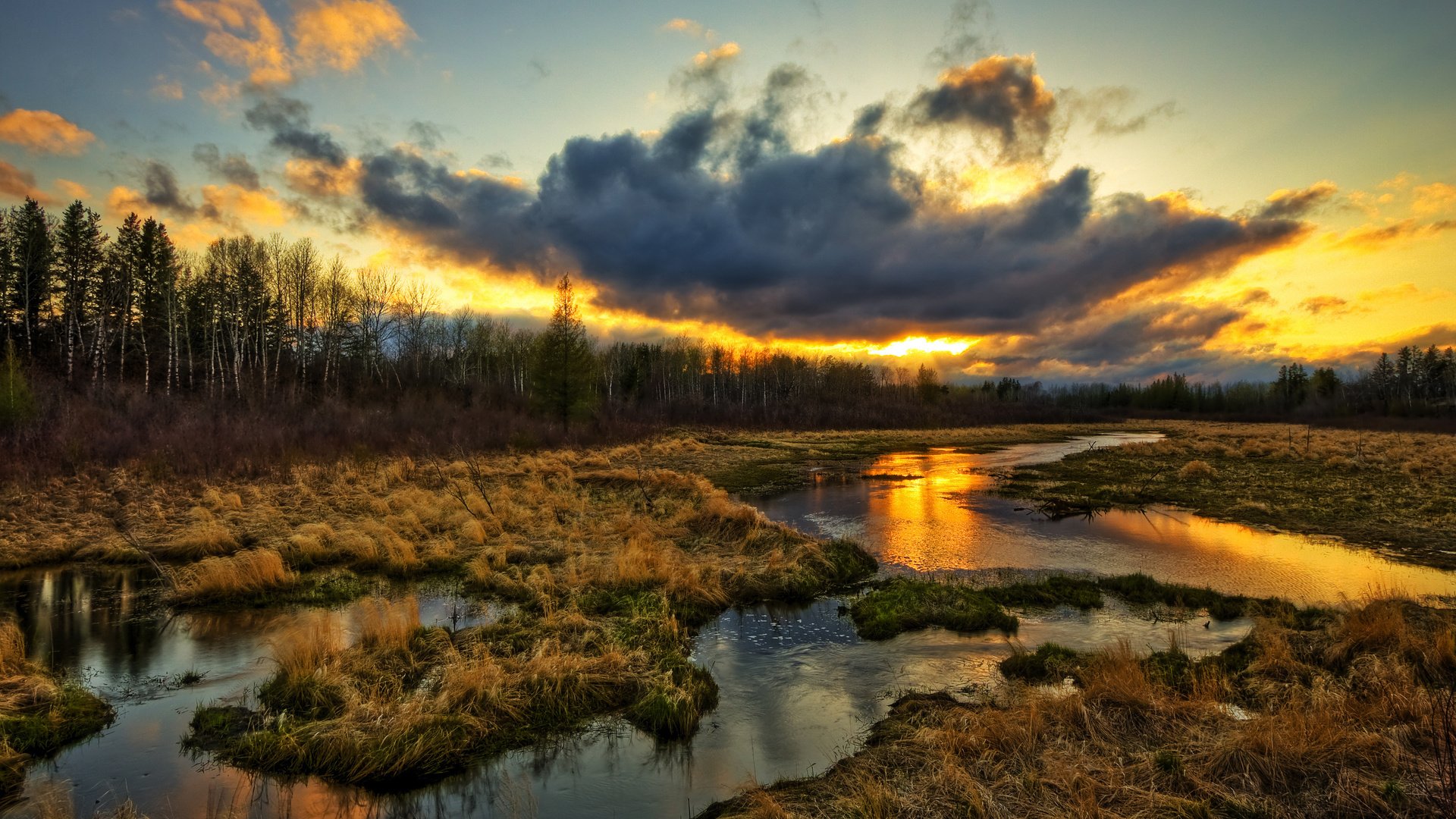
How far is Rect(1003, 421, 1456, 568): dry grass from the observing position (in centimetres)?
1973

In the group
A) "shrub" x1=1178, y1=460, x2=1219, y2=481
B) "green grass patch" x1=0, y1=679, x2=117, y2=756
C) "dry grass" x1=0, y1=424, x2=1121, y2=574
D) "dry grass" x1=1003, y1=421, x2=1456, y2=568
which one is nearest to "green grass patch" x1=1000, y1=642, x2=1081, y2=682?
"dry grass" x1=0, y1=424, x2=1121, y2=574

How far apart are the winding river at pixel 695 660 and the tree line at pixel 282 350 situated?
23267mm

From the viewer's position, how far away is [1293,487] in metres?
27.7

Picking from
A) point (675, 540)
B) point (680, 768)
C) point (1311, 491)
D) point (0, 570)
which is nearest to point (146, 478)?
point (0, 570)

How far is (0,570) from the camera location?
14.6 m

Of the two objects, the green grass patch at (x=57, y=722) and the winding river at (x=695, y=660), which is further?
the green grass patch at (x=57, y=722)

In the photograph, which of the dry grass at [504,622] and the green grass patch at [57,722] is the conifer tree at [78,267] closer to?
the dry grass at [504,622]

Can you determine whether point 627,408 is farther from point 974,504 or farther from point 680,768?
point 680,768

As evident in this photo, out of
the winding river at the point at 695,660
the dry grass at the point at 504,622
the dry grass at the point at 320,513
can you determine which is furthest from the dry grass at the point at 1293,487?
the dry grass at the point at 320,513

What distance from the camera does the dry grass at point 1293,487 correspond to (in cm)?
1973

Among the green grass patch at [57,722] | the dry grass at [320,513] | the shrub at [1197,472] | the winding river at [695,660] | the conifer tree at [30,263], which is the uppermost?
the conifer tree at [30,263]

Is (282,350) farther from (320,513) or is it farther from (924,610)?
(924,610)

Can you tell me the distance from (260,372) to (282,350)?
1148 centimetres

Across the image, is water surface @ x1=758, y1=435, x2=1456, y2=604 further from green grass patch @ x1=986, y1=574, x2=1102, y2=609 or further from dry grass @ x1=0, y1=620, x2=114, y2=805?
dry grass @ x1=0, y1=620, x2=114, y2=805
